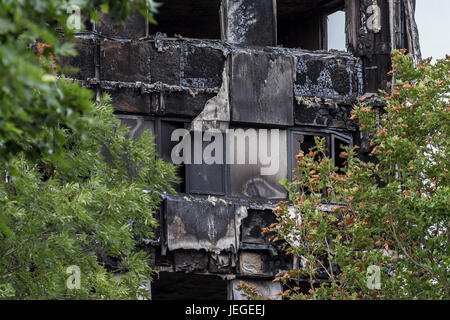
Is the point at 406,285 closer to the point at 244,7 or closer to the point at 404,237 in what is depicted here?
the point at 404,237

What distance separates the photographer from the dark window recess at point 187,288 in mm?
30234

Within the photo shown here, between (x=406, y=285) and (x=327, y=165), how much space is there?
251 cm

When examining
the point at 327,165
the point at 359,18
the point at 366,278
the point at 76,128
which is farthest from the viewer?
the point at 359,18

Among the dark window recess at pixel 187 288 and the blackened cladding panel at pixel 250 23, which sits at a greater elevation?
the blackened cladding panel at pixel 250 23

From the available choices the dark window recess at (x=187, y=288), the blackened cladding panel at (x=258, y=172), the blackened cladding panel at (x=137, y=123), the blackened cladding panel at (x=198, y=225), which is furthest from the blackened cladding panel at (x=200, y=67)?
the dark window recess at (x=187, y=288)

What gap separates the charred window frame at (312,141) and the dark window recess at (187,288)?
4.19 metres

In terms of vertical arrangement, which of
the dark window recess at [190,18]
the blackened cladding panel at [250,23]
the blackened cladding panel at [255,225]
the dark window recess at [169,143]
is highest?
the dark window recess at [190,18]

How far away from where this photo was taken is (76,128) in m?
10.1

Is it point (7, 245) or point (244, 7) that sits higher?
point (244, 7)

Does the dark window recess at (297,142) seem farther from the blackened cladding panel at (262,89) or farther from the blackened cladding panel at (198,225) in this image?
the blackened cladding panel at (198,225)

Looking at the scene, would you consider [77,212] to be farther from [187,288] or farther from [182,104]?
[187,288]

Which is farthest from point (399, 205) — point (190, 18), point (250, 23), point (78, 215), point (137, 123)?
point (190, 18)
